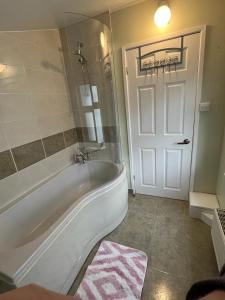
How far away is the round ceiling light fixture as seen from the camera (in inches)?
61.4

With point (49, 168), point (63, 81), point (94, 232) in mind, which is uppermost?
point (63, 81)

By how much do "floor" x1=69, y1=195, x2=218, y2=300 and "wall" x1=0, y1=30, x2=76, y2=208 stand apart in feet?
3.56

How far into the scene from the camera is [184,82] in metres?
1.79

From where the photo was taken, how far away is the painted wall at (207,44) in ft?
5.08

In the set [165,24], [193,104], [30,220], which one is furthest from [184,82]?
[30,220]

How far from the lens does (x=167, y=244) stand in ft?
5.33

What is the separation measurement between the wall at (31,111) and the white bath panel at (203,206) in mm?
1753

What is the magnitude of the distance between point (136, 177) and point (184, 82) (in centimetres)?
→ 140

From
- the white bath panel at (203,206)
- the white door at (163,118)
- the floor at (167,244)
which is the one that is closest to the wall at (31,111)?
the white door at (163,118)

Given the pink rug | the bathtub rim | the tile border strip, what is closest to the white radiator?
the pink rug

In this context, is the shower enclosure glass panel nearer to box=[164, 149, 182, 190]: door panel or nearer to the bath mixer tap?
the bath mixer tap

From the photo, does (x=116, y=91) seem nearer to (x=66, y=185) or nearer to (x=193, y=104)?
(x=193, y=104)

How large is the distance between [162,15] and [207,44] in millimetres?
534

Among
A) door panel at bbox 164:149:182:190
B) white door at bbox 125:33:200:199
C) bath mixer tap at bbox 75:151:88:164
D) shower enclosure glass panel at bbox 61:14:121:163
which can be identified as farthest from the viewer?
bath mixer tap at bbox 75:151:88:164
